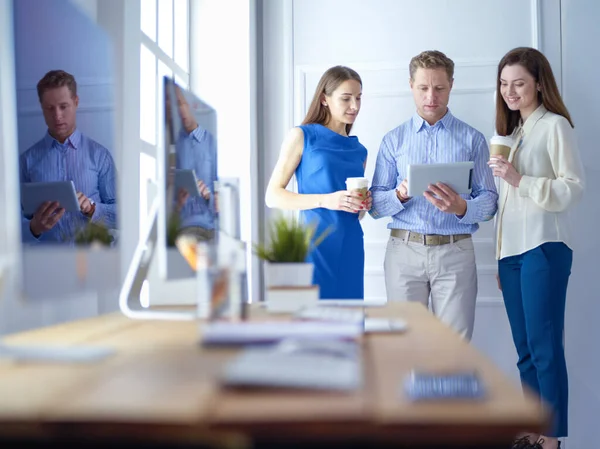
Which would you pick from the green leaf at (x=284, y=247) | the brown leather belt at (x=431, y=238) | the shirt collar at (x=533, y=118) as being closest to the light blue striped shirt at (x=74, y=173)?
the green leaf at (x=284, y=247)

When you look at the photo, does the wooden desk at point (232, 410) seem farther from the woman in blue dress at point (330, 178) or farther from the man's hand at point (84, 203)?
the woman in blue dress at point (330, 178)

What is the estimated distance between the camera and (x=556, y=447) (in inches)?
120

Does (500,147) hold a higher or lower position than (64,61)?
lower

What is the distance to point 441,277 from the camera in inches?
123

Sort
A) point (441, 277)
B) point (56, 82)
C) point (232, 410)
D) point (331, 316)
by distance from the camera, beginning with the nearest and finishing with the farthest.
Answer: point (232, 410), point (331, 316), point (56, 82), point (441, 277)

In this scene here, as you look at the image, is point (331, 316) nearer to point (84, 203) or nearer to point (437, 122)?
point (84, 203)

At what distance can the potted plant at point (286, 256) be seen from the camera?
1.85 m

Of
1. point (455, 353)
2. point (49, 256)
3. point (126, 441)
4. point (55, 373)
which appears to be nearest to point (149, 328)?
point (49, 256)

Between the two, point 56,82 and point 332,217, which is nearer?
point 56,82

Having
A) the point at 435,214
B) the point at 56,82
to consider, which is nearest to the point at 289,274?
the point at 56,82

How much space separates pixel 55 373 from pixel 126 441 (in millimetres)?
273

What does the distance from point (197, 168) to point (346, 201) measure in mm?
1107

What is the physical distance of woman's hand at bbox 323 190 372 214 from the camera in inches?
105

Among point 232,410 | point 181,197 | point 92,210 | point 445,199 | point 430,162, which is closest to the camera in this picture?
point 232,410
